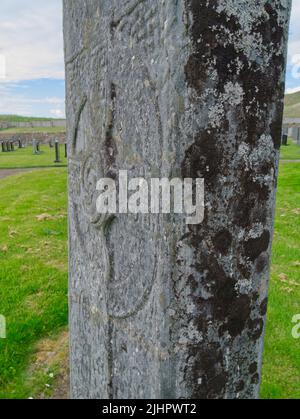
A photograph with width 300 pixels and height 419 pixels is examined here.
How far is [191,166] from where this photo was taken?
1.69m

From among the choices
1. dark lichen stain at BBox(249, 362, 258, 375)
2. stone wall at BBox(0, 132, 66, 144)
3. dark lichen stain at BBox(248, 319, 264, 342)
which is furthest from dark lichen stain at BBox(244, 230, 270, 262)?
stone wall at BBox(0, 132, 66, 144)

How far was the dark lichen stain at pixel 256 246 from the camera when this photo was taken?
1870mm

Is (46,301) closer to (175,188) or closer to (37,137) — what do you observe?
(175,188)

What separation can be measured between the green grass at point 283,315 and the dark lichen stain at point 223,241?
2.41 m

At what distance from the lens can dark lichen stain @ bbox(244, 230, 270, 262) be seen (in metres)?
1.87

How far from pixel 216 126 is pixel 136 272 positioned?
2.68 feet

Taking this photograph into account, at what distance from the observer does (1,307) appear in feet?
16.7

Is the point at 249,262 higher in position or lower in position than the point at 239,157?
lower

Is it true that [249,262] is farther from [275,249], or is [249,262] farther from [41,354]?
[275,249]

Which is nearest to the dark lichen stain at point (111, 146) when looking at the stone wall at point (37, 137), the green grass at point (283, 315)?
the green grass at point (283, 315)

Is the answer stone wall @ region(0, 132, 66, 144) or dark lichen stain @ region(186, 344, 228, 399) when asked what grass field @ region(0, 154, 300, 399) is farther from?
stone wall @ region(0, 132, 66, 144)

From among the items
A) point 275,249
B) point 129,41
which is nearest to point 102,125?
point 129,41

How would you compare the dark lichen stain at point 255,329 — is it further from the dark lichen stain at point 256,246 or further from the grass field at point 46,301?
the grass field at point 46,301

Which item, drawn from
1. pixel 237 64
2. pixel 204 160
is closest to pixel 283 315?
pixel 204 160
